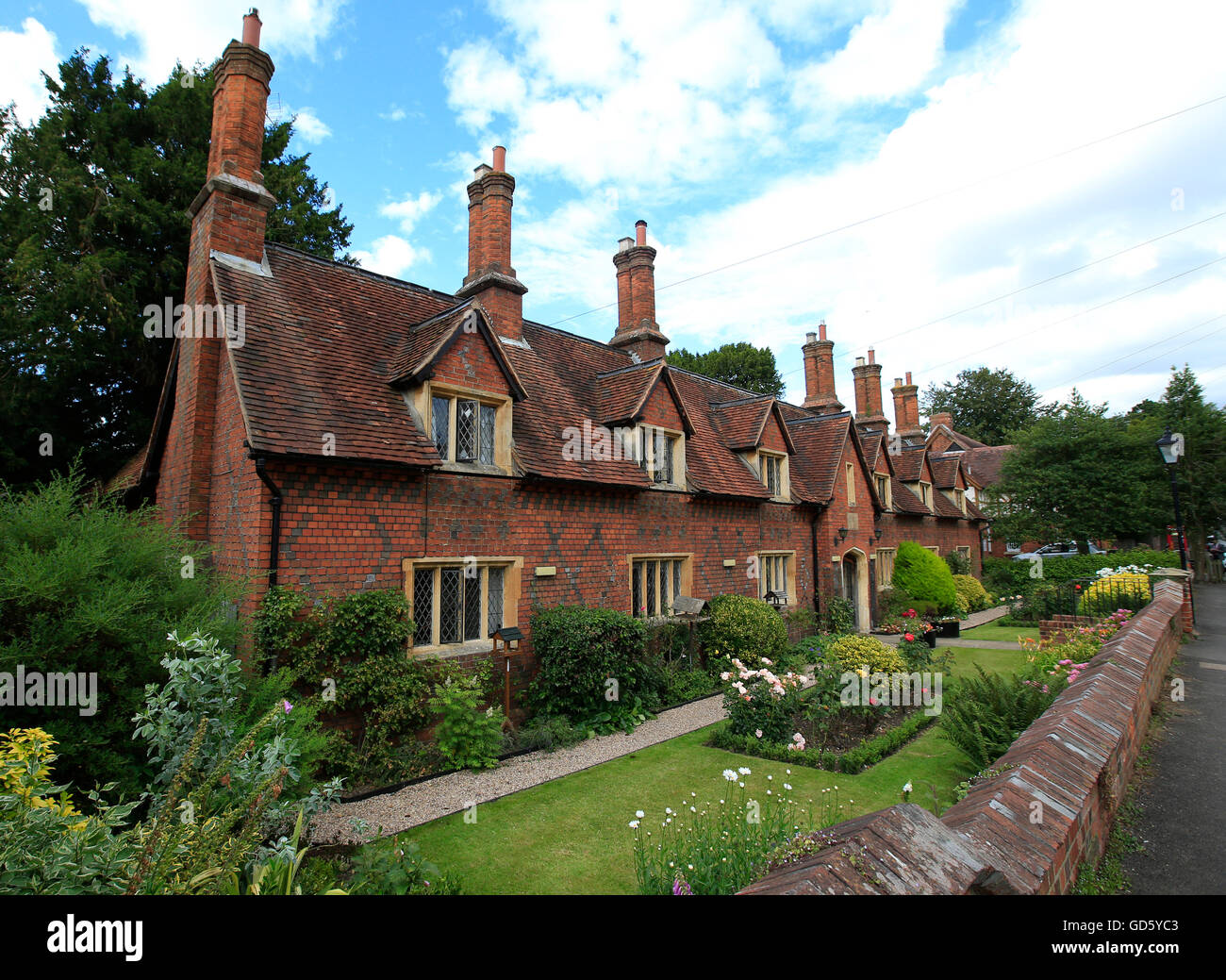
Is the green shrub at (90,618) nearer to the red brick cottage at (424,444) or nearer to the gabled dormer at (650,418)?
the red brick cottage at (424,444)

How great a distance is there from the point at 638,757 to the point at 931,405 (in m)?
70.5

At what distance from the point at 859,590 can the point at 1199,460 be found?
24.9 m

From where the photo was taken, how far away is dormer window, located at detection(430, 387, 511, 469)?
1017 centimetres

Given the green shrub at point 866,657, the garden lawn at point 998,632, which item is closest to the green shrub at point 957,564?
the garden lawn at point 998,632

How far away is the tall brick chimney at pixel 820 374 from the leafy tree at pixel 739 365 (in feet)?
67.6

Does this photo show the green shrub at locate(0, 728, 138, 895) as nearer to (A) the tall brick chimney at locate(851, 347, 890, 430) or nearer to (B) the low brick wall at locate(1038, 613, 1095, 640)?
(B) the low brick wall at locate(1038, 613, 1095, 640)

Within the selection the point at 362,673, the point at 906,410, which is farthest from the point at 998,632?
the point at 362,673

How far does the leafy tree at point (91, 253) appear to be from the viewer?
52.5 ft

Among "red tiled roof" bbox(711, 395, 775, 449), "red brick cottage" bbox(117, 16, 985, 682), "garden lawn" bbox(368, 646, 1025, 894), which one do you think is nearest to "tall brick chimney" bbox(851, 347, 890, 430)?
"red tiled roof" bbox(711, 395, 775, 449)

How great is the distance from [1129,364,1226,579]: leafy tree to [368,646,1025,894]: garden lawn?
103ft

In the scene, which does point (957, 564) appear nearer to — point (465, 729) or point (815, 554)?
point (815, 554)

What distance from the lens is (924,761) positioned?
8203mm

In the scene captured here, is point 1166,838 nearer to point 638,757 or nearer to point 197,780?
point 638,757
